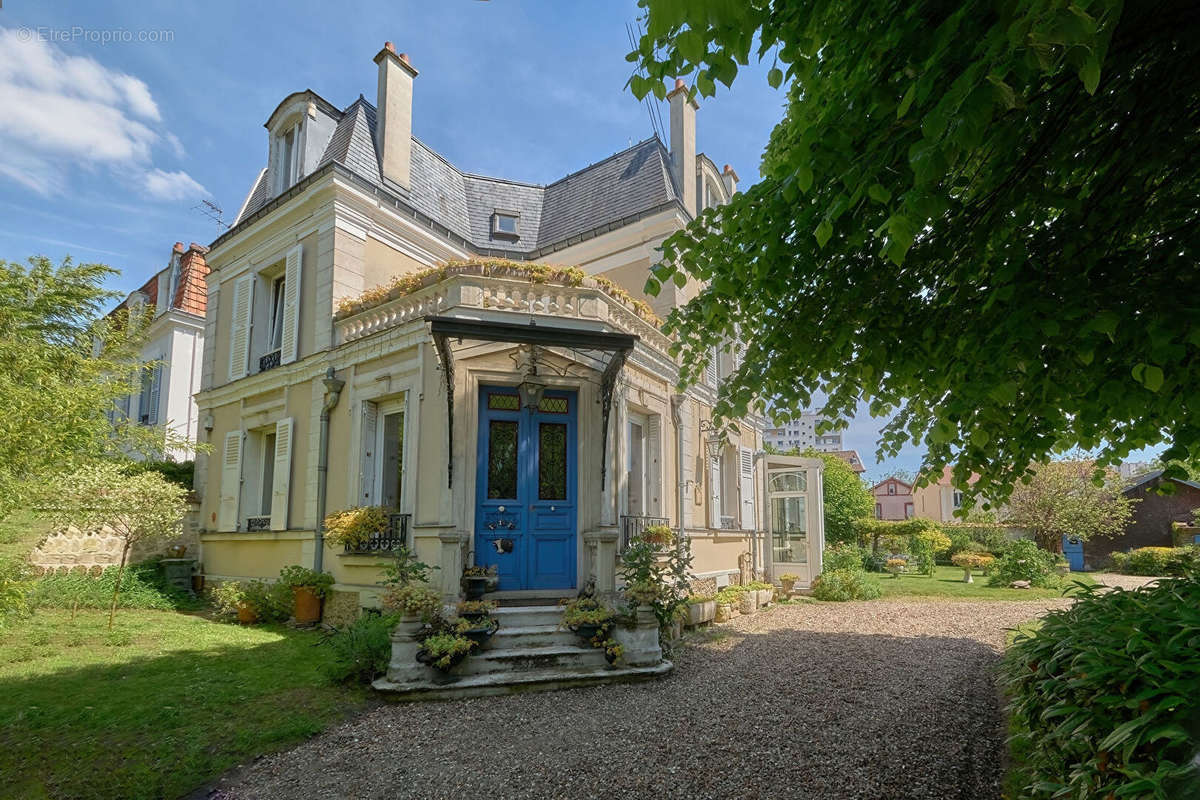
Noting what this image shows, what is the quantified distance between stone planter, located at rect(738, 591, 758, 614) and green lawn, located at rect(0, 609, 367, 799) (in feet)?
20.9

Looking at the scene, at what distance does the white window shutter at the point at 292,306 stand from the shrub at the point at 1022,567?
53.1 feet

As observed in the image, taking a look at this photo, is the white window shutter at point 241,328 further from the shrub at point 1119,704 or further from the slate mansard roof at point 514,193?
the shrub at point 1119,704

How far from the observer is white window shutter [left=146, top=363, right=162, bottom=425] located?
1620 centimetres

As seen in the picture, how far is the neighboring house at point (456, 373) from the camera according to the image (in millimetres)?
7652

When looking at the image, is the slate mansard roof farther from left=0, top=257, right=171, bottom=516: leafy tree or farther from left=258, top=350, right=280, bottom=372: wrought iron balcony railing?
left=0, top=257, right=171, bottom=516: leafy tree

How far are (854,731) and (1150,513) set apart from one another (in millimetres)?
26072

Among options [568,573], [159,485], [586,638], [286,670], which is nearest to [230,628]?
[159,485]

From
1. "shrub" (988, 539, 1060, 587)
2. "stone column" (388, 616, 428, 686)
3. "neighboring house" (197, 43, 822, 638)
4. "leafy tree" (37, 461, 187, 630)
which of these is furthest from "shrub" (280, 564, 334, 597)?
"shrub" (988, 539, 1060, 587)

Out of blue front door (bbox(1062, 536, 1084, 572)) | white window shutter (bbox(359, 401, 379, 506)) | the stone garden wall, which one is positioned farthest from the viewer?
blue front door (bbox(1062, 536, 1084, 572))

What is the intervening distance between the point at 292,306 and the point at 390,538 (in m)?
4.61

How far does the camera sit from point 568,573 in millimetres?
7707

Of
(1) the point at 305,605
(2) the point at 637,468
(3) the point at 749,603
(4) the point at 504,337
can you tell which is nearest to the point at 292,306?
(1) the point at 305,605

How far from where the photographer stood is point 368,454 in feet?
28.8

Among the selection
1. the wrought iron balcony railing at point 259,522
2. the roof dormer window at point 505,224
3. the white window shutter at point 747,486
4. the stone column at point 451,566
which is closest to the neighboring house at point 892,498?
the white window shutter at point 747,486
